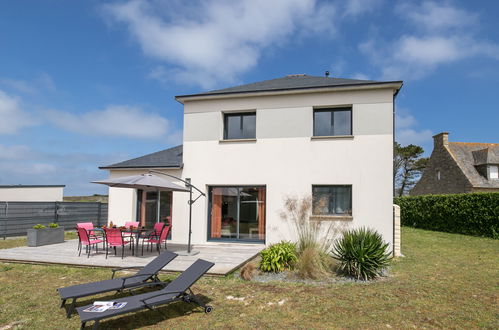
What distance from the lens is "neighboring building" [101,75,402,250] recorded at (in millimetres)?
11773

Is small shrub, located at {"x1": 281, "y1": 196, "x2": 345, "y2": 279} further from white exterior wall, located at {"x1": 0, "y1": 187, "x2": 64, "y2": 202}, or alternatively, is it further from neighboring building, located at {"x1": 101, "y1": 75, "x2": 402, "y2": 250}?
white exterior wall, located at {"x1": 0, "y1": 187, "x2": 64, "y2": 202}

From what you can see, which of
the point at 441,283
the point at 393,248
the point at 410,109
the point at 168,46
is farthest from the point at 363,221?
the point at 410,109

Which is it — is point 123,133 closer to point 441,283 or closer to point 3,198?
point 3,198

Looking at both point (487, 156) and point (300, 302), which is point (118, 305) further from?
point (487, 156)

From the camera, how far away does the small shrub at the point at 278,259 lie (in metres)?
8.23

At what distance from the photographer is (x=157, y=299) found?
5051 millimetres

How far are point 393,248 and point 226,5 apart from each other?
1033 cm

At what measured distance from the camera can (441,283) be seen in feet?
25.1

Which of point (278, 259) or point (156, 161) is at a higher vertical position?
point (156, 161)

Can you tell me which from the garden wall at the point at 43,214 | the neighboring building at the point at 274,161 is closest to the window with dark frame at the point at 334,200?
the neighboring building at the point at 274,161

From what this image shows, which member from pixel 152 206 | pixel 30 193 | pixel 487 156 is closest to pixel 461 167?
pixel 487 156

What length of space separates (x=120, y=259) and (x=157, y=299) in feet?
16.5

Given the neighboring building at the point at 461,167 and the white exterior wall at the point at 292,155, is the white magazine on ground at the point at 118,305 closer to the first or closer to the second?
the white exterior wall at the point at 292,155

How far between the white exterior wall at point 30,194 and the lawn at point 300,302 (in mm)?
15416
